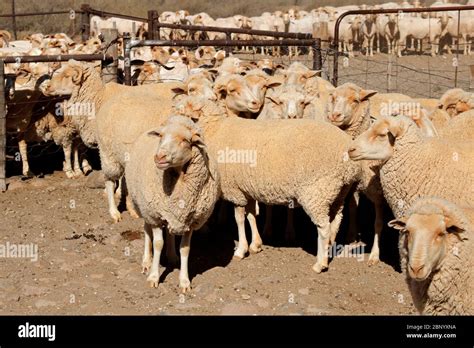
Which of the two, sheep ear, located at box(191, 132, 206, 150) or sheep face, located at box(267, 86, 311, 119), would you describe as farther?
sheep face, located at box(267, 86, 311, 119)

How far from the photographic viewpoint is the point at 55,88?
942cm

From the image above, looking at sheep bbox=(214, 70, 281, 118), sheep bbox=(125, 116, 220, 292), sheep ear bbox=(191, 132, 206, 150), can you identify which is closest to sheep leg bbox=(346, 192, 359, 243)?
sheep bbox=(214, 70, 281, 118)

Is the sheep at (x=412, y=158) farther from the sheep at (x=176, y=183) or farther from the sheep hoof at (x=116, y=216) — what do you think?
the sheep hoof at (x=116, y=216)

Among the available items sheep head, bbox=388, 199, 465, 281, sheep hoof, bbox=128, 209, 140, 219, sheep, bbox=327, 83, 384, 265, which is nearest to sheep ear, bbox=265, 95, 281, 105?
sheep, bbox=327, 83, 384, 265

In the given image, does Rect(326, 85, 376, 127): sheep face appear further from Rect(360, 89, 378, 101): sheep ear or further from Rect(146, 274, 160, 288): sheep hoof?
Rect(146, 274, 160, 288): sheep hoof

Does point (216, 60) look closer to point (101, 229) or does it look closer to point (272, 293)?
point (101, 229)

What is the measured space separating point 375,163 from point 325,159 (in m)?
0.47

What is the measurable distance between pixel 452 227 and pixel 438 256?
0.63 ft

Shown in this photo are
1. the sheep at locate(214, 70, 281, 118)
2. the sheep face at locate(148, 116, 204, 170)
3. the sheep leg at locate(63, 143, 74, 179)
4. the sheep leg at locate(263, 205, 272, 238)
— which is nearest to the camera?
the sheep face at locate(148, 116, 204, 170)

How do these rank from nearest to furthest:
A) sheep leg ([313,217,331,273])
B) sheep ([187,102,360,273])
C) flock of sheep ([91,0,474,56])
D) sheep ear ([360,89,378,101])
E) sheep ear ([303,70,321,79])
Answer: sheep ([187,102,360,273]), sheep leg ([313,217,331,273]), sheep ear ([360,89,378,101]), sheep ear ([303,70,321,79]), flock of sheep ([91,0,474,56])

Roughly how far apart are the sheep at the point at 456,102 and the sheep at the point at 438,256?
11.7 feet

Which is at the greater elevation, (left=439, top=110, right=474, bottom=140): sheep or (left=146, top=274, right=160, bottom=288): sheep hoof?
(left=439, top=110, right=474, bottom=140): sheep

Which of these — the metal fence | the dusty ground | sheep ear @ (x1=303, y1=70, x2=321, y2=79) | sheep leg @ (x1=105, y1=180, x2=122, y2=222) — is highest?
sheep ear @ (x1=303, y1=70, x2=321, y2=79)

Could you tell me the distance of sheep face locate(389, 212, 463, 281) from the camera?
4410 millimetres
